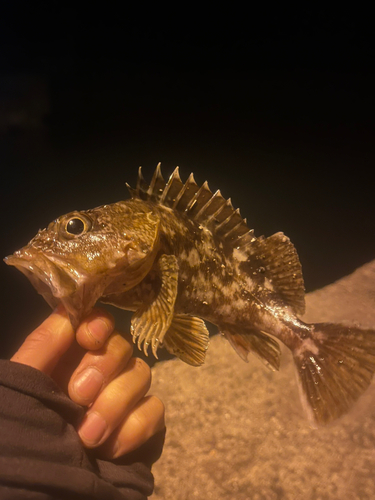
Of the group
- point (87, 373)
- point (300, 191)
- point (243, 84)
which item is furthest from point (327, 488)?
point (243, 84)

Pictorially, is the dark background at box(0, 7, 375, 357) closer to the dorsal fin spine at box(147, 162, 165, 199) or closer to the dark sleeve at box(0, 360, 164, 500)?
the dorsal fin spine at box(147, 162, 165, 199)

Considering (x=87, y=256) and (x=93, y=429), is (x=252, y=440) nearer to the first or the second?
(x=93, y=429)

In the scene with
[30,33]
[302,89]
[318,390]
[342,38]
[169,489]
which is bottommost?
[169,489]

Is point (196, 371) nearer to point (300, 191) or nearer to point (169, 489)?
point (169, 489)

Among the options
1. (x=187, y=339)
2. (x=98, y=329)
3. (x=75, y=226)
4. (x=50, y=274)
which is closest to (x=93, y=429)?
(x=98, y=329)

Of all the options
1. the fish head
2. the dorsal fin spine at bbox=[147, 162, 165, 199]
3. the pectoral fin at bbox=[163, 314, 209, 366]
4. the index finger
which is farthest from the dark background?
the pectoral fin at bbox=[163, 314, 209, 366]

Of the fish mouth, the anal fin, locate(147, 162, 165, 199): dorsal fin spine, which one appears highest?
locate(147, 162, 165, 199): dorsal fin spine
